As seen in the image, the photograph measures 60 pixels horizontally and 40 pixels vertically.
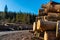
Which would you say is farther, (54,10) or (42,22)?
(54,10)

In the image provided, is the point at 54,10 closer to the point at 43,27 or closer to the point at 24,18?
the point at 43,27

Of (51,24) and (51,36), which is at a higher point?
(51,24)

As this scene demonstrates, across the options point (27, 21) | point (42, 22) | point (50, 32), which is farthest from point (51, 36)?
point (27, 21)

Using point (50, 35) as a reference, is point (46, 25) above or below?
above

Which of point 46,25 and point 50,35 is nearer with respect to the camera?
point 46,25

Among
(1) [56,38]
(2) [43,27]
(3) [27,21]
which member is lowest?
(3) [27,21]

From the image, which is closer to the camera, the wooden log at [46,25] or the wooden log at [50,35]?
the wooden log at [46,25]

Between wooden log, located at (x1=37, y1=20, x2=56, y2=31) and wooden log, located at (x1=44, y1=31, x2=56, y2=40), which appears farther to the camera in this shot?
wooden log, located at (x1=44, y1=31, x2=56, y2=40)

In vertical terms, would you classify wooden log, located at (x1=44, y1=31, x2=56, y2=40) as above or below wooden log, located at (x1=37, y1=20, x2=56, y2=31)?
below

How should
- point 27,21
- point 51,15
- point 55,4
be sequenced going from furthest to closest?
1. point 27,21
2. point 55,4
3. point 51,15

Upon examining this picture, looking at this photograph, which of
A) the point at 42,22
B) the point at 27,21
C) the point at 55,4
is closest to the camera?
the point at 42,22

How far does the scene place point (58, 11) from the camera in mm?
5117

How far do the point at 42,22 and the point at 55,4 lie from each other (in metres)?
1.67

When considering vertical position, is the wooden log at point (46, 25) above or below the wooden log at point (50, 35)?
above
